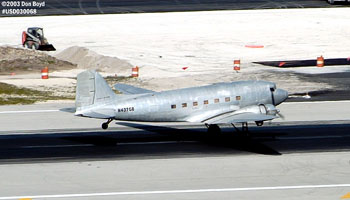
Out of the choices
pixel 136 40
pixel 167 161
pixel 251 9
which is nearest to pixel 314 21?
pixel 251 9

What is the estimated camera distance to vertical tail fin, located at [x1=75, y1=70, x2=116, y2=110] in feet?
123

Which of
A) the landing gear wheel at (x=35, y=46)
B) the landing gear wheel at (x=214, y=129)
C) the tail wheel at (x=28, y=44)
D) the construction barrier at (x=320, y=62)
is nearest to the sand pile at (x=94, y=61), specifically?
the landing gear wheel at (x=35, y=46)

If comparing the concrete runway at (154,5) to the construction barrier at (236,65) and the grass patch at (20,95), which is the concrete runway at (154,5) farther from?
the grass patch at (20,95)

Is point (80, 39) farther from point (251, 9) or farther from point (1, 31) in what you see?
point (251, 9)

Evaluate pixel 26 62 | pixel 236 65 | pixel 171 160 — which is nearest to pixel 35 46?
pixel 26 62

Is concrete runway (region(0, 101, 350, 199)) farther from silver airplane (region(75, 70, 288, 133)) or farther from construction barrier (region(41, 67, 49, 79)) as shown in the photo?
construction barrier (region(41, 67, 49, 79))

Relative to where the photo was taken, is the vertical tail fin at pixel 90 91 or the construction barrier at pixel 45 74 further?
the construction barrier at pixel 45 74

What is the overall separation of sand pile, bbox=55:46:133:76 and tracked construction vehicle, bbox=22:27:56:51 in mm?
3202

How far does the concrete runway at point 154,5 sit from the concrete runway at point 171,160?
173 ft

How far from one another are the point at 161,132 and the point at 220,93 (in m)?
5.43

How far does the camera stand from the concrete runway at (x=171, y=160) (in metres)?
31.8

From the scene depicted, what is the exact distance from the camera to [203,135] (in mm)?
42344

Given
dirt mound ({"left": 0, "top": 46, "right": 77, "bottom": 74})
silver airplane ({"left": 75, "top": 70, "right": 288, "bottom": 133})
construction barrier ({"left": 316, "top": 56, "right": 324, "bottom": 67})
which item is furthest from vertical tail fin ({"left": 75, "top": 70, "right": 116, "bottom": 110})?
construction barrier ({"left": 316, "top": 56, "right": 324, "bottom": 67})

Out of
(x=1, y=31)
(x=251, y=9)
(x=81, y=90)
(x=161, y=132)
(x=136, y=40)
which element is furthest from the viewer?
(x=251, y=9)
